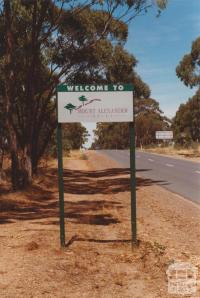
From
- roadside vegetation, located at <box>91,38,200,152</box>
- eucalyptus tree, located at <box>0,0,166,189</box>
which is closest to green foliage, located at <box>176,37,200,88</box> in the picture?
roadside vegetation, located at <box>91,38,200,152</box>

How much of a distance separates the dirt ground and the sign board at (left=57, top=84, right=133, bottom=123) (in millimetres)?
2086

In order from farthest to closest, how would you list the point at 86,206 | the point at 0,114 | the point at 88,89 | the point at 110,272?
the point at 0,114 → the point at 86,206 → the point at 88,89 → the point at 110,272

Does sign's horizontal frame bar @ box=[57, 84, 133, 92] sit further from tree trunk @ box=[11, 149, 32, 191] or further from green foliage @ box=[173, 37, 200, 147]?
green foliage @ box=[173, 37, 200, 147]

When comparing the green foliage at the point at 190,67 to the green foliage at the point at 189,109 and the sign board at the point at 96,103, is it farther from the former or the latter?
the sign board at the point at 96,103

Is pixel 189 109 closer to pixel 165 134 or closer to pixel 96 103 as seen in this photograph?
pixel 165 134

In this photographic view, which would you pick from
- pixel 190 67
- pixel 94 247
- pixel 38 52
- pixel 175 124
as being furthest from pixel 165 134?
pixel 94 247

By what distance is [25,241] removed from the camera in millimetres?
8805

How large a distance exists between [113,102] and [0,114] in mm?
14764

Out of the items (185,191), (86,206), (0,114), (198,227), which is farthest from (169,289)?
(0,114)

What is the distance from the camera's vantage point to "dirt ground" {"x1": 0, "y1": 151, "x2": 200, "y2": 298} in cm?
619

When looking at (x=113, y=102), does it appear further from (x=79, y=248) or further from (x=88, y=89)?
(x=79, y=248)

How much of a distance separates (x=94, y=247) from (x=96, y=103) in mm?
2315

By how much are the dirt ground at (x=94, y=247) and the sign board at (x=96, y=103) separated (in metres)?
2.09

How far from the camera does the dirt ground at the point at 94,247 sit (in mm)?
6188
